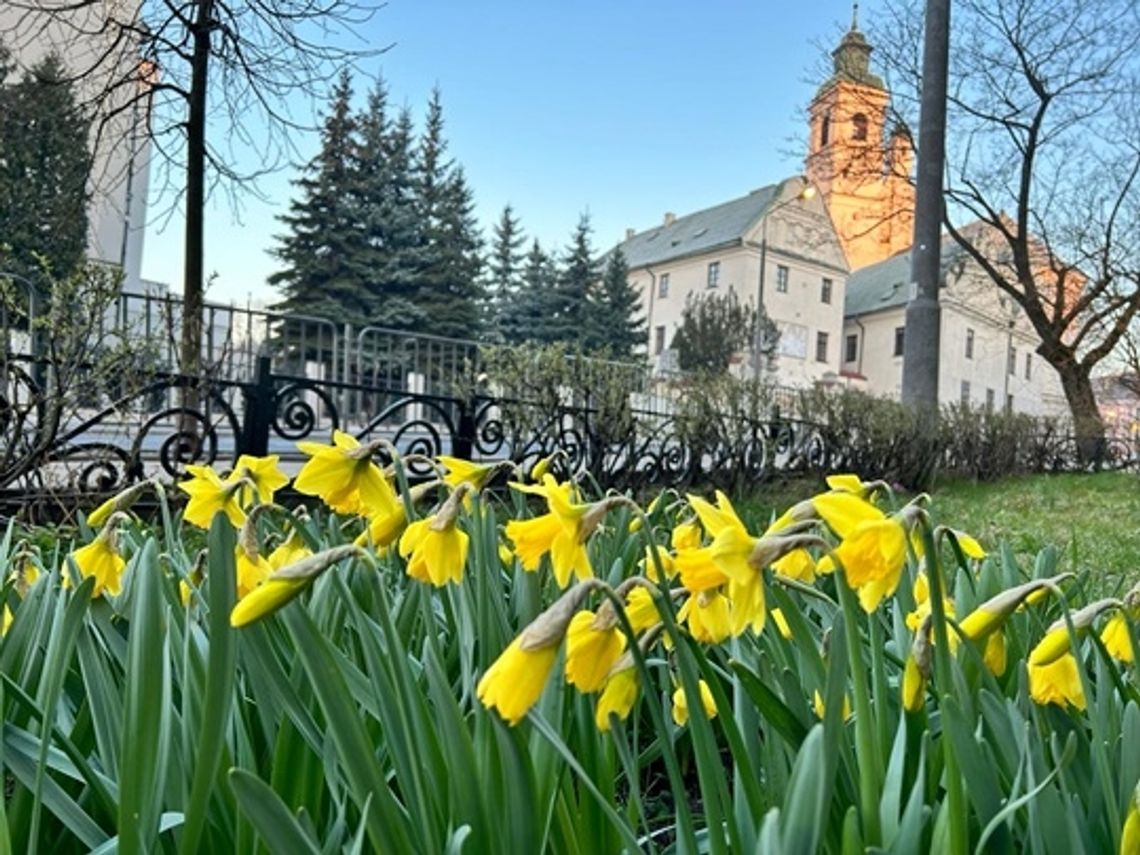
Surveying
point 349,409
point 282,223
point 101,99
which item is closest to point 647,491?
point 349,409

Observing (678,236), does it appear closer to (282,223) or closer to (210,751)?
(282,223)

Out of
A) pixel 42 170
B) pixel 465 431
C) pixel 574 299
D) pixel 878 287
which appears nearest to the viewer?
pixel 465 431

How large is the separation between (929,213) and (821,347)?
2968 cm

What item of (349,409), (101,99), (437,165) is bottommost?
(349,409)

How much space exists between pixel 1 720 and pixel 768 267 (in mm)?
36413

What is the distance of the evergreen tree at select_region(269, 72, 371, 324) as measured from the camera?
78.8 ft

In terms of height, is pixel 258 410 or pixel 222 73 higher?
pixel 222 73

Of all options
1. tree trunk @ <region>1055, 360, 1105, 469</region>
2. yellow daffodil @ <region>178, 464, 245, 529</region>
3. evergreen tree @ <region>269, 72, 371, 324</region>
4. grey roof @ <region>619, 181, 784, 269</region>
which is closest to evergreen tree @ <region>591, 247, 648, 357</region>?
grey roof @ <region>619, 181, 784, 269</region>

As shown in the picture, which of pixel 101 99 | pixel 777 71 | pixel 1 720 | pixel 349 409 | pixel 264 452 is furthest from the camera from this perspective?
pixel 777 71

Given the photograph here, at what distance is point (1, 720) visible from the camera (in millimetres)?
806

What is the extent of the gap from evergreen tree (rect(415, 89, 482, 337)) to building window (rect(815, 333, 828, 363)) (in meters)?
16.8

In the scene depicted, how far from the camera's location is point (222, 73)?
5742 mm

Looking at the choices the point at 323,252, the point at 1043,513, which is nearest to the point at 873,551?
the point at 1043,513

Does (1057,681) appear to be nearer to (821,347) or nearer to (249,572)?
(249,572)
